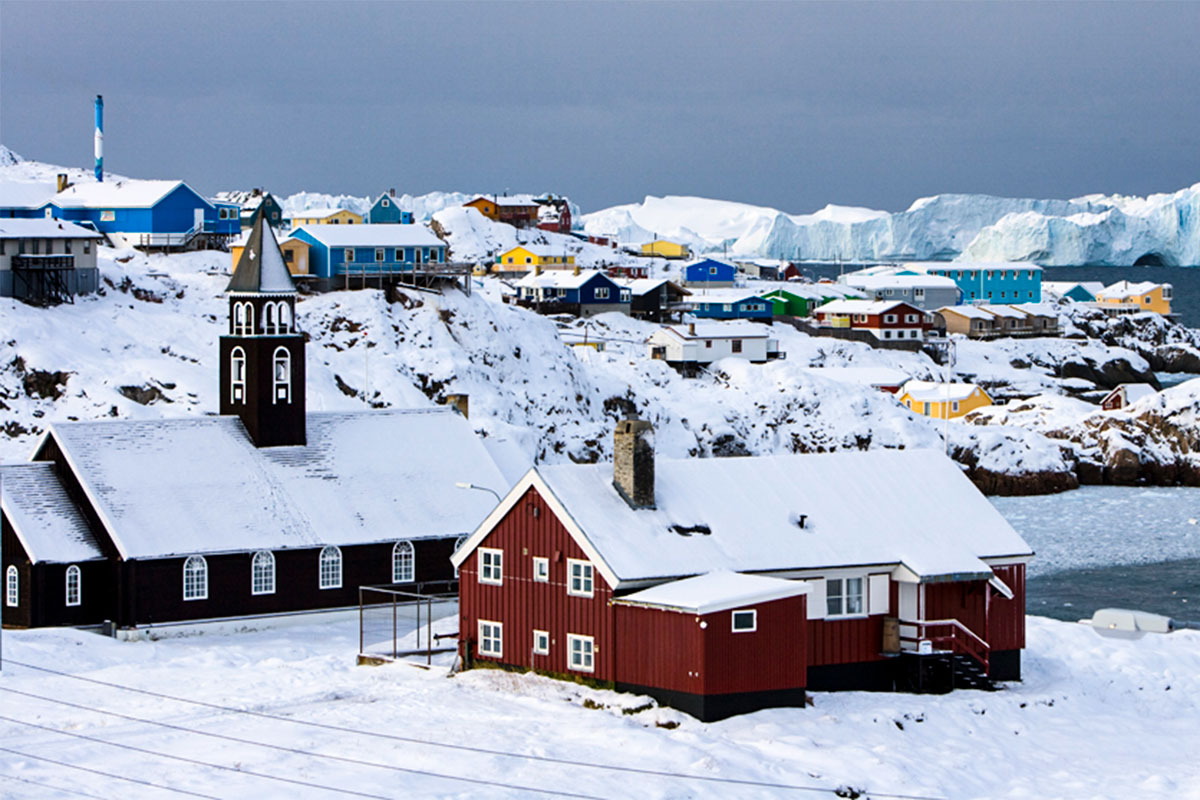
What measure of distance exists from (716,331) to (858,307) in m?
30.7

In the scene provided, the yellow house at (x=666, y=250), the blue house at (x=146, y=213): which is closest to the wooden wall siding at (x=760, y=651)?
the blue house at (x=146, y=213)

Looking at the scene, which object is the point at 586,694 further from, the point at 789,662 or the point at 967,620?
the point at 967,620

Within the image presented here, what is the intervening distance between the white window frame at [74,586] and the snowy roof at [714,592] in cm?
1501

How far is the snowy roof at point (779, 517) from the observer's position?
32.6 metres

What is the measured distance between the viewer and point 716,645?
29672mm

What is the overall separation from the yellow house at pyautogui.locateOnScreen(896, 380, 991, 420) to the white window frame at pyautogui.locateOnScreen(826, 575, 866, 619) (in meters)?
60.7

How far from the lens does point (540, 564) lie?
109 ft

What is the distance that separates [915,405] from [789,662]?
221 ft

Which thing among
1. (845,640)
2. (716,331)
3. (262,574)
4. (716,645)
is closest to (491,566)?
(716,645)

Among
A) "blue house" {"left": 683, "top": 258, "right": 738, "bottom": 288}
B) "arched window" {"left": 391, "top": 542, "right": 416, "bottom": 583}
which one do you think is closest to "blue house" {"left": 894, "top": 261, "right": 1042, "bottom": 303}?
"blue house" {"left": 683, "top": 258, "right": 738, "bottom": 288}

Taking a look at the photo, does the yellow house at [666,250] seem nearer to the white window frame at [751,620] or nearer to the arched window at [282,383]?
the arched window at [282,383]

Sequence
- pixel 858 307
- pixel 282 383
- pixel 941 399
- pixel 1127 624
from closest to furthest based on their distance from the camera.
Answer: pixel 1127 624 < pixel 282 383 < pixel 941 399 < pixel 858 307

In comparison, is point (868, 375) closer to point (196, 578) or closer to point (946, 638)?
point (196, 578)

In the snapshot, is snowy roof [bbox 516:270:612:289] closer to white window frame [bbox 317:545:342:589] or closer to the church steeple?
the church steeple
